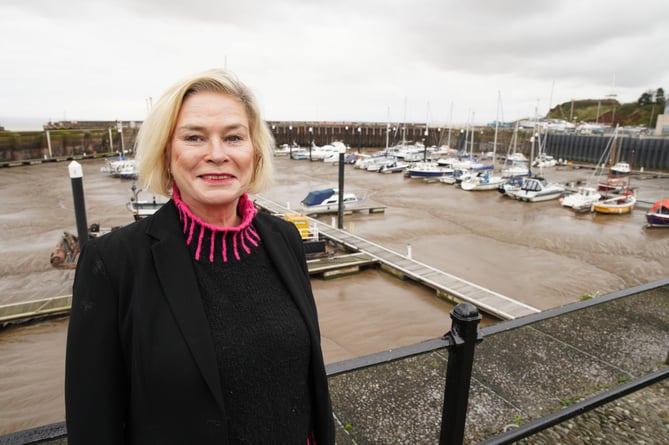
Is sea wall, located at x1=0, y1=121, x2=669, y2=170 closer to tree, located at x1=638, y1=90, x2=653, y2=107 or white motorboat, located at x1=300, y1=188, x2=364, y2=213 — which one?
white motorboat, located at x1=300, y1=188, x2=364, y2=213

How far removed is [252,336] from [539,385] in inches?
130

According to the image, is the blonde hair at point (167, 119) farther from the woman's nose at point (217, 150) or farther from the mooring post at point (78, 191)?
the mooring post at point (78, 191)

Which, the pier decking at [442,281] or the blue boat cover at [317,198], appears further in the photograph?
the blue boat cover at [317,198]

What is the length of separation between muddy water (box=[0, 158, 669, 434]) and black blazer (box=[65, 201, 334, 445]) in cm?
712

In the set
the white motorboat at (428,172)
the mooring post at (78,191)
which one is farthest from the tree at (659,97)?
the mooring post at (78,191)

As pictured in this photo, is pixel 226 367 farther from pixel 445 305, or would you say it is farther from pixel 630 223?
pixel 630 223

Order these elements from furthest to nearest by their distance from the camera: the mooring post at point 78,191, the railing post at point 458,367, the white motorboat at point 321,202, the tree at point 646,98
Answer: the tree at point 646,98 < the white motorboat at point 321,202 < the mooring post at point 78,191 < the railing post at point 458,367

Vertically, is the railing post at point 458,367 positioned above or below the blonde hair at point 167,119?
below

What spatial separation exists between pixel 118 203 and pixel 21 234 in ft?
22.4

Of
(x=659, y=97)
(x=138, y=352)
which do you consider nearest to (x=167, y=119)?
(x=138, y=352)

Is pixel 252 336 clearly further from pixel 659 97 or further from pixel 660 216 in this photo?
pixel 659 97

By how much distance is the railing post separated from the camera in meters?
1.87

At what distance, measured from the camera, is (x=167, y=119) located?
1417mm

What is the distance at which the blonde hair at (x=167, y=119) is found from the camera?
142 centimetres
